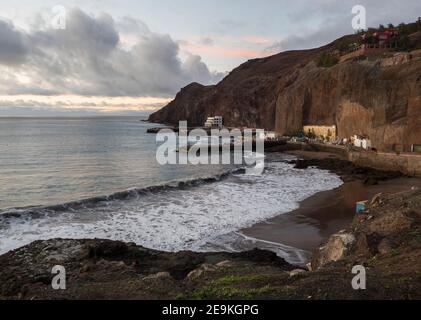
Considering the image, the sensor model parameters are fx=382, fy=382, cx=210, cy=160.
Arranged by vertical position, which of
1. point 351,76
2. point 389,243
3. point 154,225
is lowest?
point 154,225

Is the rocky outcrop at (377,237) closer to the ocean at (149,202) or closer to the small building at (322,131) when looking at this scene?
the ocean at (149,202)

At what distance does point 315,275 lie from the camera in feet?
24.0

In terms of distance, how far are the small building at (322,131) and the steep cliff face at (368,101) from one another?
1.45m

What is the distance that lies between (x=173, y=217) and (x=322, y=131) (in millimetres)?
43739

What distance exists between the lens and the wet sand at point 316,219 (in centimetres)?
1497

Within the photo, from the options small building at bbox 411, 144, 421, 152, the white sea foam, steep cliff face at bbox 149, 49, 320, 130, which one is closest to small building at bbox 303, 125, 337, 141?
small building at bbox 411, 144, 421, 152

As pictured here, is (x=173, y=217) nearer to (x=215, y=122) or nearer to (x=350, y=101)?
(x=350, y=101)

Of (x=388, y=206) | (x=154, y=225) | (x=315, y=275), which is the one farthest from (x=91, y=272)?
(x=388, y=206)

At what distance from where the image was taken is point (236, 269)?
9.26 meters

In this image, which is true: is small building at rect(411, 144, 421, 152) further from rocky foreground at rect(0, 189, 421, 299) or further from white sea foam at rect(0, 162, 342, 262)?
rocky foreground at rect(0, 189, 421, 299)

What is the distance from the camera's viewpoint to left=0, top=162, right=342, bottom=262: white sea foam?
50.0 ft
